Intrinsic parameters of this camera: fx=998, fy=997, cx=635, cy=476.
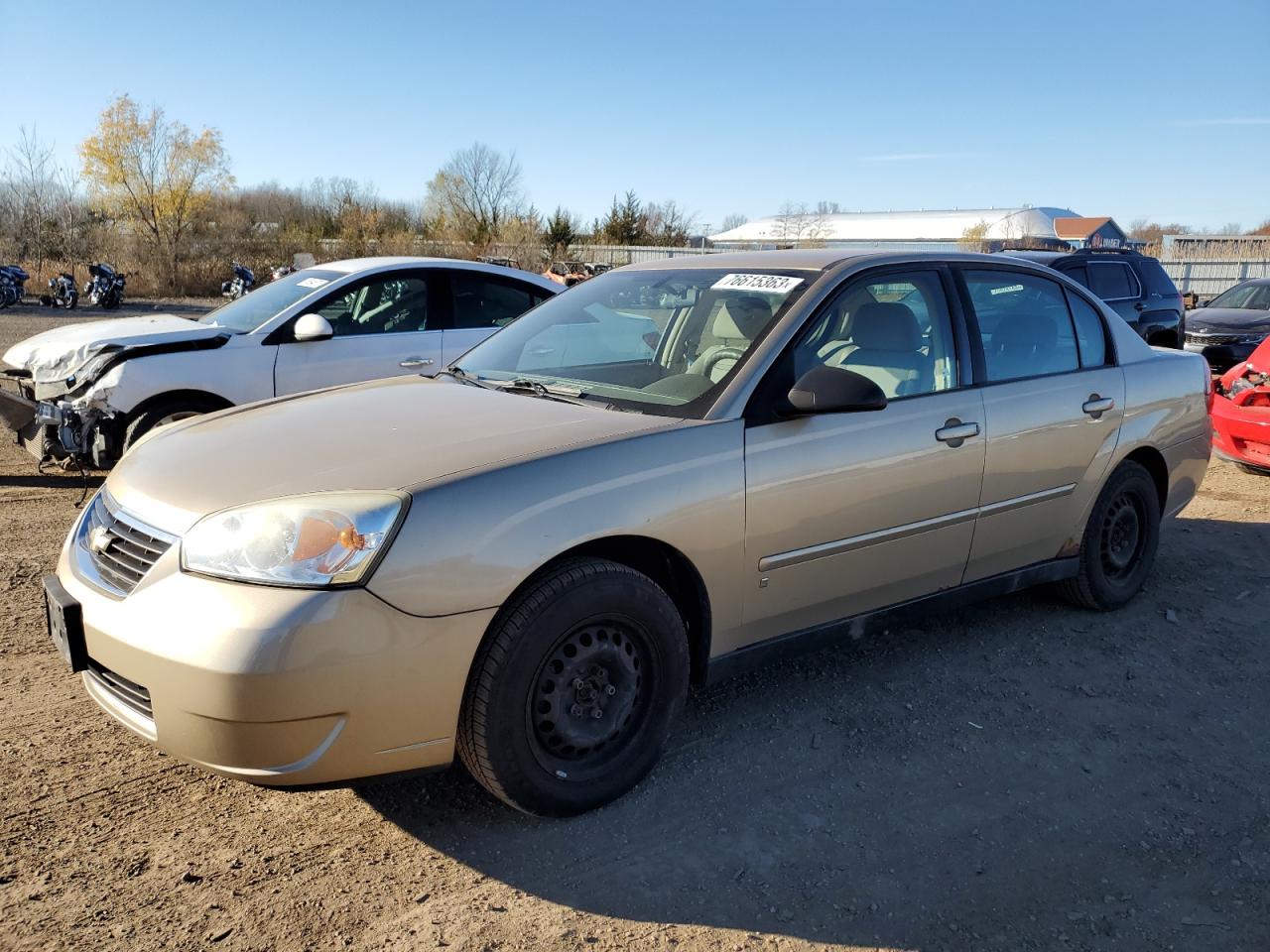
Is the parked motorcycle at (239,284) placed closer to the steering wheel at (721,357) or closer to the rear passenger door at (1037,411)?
the rear passenger door at (1037,411)

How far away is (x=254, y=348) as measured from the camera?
6.76 m

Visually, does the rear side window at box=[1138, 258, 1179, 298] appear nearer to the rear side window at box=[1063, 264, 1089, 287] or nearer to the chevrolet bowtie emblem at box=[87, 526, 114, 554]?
the rear side window at box=[1063, 264, 1089, 287]

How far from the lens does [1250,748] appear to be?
11.9ft

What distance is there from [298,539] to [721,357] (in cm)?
167

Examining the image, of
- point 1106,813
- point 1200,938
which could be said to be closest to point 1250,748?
point 1106,813

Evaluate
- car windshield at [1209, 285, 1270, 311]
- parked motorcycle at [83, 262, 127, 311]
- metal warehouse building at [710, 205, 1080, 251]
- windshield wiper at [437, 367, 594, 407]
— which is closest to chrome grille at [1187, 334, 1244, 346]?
car windshield at [1209, 285, 1270, 311]

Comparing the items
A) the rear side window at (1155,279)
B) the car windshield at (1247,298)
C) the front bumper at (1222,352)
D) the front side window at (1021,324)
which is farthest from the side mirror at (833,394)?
the car windshield at (1247,298)

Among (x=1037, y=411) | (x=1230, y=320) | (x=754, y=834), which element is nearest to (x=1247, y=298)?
(x=1230, y=320)

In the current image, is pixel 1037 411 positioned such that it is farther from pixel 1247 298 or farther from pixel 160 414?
pixel 1247 298

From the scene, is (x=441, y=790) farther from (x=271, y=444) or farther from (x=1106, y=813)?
(x=1106, y=813)

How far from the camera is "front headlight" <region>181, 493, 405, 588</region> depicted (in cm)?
251

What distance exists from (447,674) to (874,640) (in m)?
2.52

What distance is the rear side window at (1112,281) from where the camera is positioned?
11672 mm

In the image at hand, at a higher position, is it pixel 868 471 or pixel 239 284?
pixel 239 284
